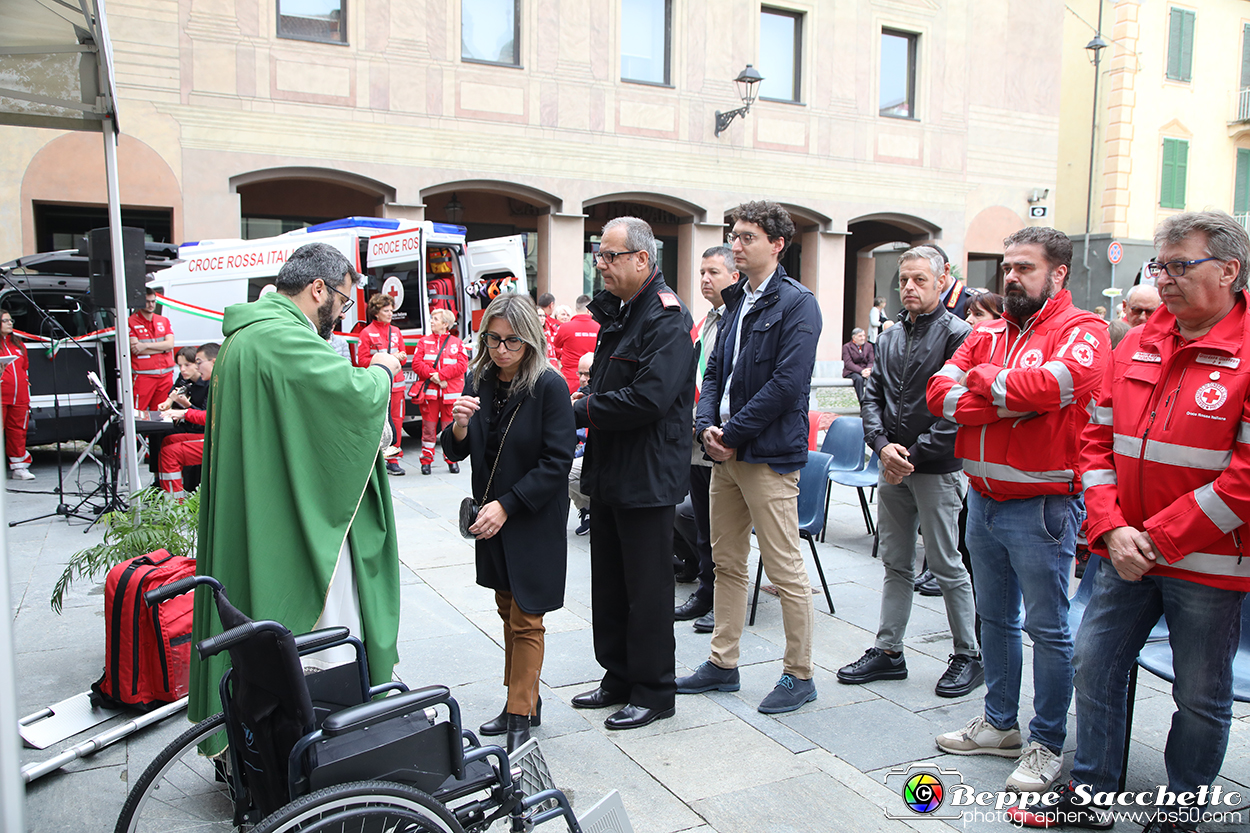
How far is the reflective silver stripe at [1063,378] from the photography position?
3186mm

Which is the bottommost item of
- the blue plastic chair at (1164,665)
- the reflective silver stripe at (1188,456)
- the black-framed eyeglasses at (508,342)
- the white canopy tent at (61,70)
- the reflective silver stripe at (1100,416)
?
the blue plastic chair at (1164,665)

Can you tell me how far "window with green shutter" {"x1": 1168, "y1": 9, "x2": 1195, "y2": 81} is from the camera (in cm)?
2328

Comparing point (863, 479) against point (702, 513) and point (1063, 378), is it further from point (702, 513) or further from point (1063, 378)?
point (1063, 378)

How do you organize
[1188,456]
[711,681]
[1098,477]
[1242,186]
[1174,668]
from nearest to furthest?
1. [1188,456]
2. [1174,668]
3. [1098,477]
4. [711,681]
5. [1242,186]

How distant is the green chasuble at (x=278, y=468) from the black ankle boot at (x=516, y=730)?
746 millimetres

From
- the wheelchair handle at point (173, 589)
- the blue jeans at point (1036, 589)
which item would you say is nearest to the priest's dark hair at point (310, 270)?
the wheelchair handle at point (173, 589)

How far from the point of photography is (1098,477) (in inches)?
118

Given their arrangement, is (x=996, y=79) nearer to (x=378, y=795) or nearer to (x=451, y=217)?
(x=451, y=217)

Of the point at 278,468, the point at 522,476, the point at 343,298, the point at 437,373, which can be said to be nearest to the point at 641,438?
the point at 522,476

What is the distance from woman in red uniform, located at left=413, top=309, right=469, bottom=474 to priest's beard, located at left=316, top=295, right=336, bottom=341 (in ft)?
22.3

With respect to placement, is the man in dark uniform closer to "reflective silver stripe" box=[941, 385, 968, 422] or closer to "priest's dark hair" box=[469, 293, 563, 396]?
"priest's dark hair" box=[469, 293, 563, 396]

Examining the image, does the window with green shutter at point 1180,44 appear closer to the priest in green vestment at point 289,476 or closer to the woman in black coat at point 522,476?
the woman in black coat at point 522,476

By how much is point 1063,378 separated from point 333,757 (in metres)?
2.59

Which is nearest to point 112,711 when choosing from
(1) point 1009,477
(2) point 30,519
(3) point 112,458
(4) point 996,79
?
(1) point 1009,477
